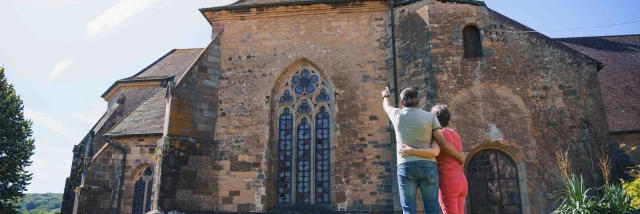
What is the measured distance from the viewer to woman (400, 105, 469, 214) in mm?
4352

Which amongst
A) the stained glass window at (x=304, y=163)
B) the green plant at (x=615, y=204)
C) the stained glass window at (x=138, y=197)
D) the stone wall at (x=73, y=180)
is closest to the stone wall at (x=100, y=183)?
the stained glass window at (x=138, y=197)

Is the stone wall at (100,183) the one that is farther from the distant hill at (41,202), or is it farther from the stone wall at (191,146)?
the distant hill at (41,202)

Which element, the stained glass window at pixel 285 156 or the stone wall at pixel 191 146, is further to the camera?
the stained glass window at pixel 285 156

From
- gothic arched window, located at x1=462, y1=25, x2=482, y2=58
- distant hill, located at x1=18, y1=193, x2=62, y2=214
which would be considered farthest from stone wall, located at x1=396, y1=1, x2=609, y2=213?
distant hill, located at x1=18, y1=193, x2=62, y2=214

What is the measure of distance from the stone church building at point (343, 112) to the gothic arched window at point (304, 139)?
0.10 ft

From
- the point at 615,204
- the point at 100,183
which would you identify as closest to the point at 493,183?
the point at 615,204

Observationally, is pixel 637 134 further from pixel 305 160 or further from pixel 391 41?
pixel 305 160

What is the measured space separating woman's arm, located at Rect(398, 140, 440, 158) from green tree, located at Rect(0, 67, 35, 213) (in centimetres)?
1910

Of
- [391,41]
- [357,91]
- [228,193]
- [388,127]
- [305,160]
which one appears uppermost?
[391,41]

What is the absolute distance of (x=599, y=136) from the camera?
1066cm

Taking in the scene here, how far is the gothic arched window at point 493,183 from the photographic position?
10.3 meters

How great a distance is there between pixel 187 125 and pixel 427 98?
6.12 meters

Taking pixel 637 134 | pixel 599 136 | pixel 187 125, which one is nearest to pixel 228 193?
pixel 187 125

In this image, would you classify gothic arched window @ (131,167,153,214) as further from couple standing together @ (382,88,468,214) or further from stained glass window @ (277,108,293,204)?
couple standing together @ (382,88,468,214)
